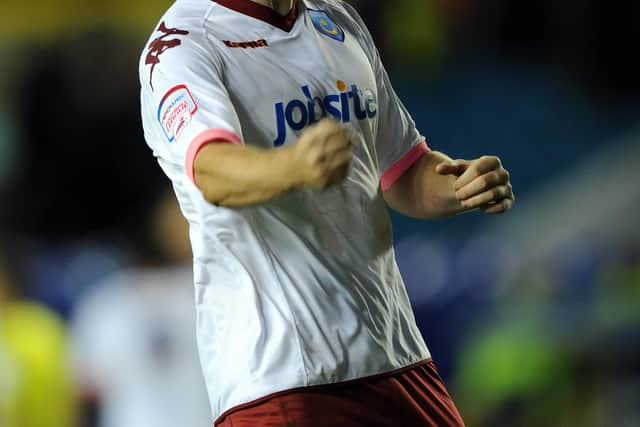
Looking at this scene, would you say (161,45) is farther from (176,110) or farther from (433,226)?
(433,226)

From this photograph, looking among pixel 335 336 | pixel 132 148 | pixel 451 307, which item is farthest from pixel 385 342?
pixel 132 148

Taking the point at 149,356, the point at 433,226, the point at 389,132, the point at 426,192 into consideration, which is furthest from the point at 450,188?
the point at 433,226

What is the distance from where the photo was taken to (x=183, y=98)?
2309 millimetres

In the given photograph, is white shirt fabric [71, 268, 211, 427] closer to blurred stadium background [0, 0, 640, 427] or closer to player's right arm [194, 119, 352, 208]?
blurred stadium background [0, 0, 640, 427]

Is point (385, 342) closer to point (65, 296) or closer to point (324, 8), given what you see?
point (324, 8)

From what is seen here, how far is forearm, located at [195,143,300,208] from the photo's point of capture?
205cm

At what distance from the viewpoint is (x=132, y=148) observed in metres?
7.64

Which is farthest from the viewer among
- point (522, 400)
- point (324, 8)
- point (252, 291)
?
point (522, 400)

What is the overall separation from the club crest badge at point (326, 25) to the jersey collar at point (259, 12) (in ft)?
0.35

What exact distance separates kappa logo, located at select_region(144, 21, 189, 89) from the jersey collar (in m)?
0.16

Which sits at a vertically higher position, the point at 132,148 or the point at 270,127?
the point at 270,127

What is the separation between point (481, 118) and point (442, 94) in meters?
0.34

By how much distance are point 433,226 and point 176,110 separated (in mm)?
5269

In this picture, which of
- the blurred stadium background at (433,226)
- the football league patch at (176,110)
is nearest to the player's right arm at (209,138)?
the football league patch at (176,110)
